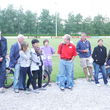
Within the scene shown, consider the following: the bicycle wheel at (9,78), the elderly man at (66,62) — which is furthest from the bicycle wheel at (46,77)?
the bicycle wheel at (9,78)

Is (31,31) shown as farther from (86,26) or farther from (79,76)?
(79,76)

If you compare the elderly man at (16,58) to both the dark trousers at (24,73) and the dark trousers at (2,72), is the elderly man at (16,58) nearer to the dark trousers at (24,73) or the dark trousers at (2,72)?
the dark trousers at (24,73)

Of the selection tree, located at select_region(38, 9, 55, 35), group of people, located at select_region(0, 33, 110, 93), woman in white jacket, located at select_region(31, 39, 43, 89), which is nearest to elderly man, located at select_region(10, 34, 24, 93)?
group of people, located at select_region(0, 33, 110, 93)

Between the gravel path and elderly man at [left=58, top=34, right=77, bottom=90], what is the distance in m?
0.26

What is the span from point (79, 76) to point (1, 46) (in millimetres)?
3828

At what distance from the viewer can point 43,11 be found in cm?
9319

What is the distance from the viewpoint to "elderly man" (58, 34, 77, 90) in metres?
7.86

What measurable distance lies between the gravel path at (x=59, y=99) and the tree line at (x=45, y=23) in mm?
76739

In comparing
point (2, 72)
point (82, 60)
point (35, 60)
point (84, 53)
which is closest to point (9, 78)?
point (2, 72)

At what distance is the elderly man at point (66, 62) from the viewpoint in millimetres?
7863

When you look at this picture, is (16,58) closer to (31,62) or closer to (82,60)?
(31,62)

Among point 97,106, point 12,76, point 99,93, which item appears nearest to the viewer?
point 97,106

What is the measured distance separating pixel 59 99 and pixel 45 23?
84.1m

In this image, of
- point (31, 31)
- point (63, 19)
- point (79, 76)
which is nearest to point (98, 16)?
point (63, 19)
